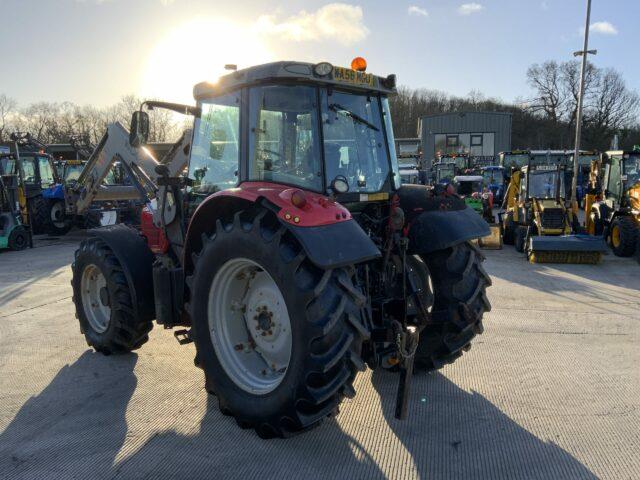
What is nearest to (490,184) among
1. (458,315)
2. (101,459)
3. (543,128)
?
(458,315)

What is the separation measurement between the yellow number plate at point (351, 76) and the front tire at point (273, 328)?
1.10 meters

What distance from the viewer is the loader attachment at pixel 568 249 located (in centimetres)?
927

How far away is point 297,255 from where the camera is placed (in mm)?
2787

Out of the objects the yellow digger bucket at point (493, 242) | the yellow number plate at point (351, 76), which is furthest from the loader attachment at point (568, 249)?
the yellow number plate at point (351, 76)

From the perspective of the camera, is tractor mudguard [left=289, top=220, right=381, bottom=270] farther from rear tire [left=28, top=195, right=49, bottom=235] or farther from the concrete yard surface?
rear tire [left=28, top=195, right=49, bottom=235]

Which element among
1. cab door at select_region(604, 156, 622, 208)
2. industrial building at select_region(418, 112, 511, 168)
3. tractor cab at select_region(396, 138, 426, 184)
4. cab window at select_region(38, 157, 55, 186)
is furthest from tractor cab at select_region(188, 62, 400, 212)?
industrial building at select_region(418, 112, 511, 168)

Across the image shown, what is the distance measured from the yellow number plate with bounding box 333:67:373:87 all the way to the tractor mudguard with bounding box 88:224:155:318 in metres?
2.29

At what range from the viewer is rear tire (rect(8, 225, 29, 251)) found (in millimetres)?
11617

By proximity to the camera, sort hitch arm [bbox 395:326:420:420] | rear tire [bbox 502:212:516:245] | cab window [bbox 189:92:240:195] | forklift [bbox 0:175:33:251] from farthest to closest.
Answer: rear tire [bbox 502:212:516:245] < forklift [bbox 0:175:33:251] < cab window [bbox 189:92:240:195] < hitch arm [bbox 395:326:420:420]

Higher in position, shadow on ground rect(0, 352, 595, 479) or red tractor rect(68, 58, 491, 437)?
red tractor rect(68, 58, 491, 437)

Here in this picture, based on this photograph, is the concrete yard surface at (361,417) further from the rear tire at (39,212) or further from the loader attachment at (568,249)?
the rear tire at (39,212)

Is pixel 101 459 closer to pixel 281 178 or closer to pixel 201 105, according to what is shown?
pixel 281 178

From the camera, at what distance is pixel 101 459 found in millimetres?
2963

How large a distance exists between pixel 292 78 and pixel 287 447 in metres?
2.29
